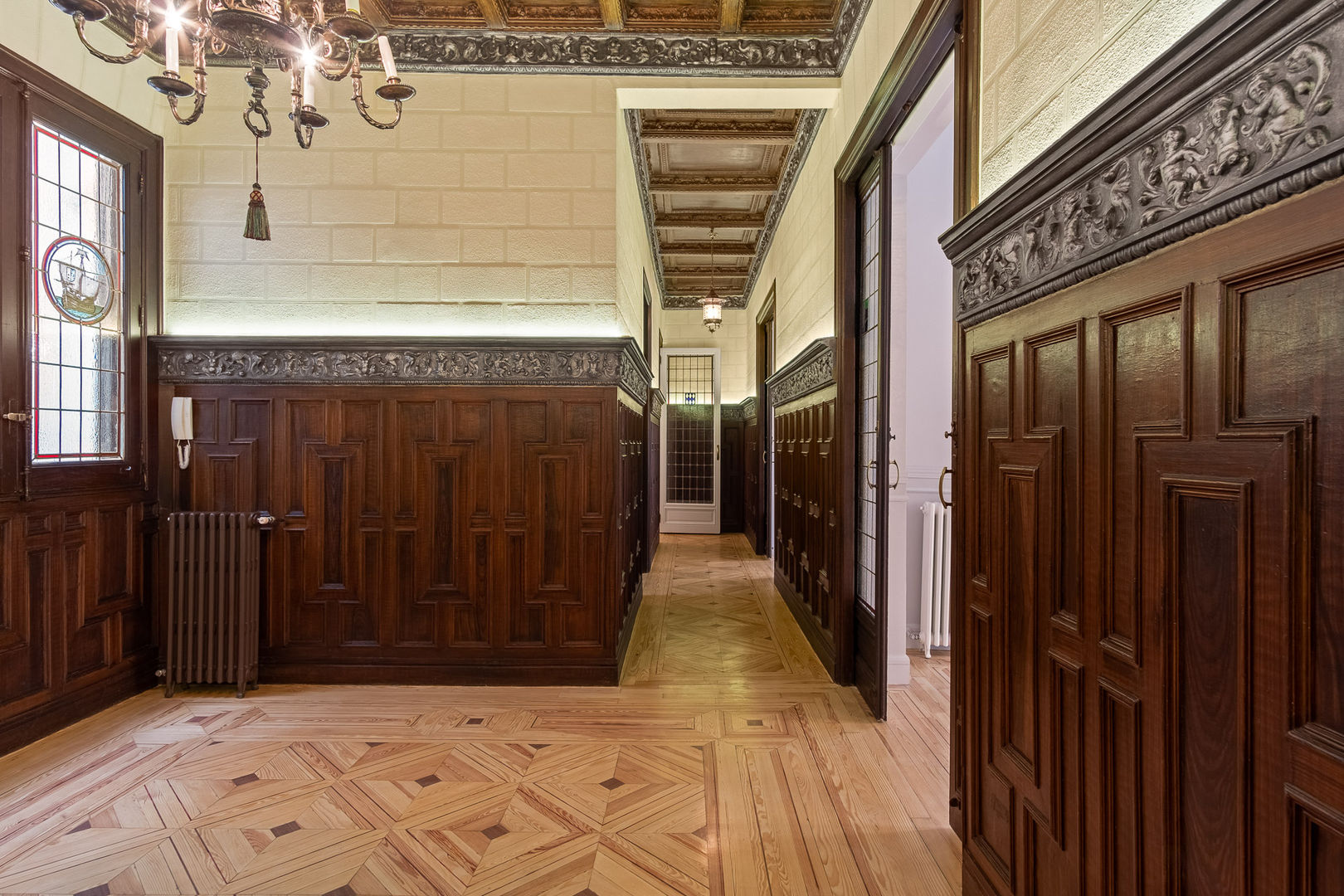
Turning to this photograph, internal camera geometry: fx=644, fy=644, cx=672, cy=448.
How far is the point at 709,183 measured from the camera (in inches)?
249

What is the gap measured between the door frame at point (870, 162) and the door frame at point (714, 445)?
651 centimetres

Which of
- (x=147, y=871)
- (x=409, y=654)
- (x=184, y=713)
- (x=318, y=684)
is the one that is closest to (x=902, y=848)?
(x=147, y=871)

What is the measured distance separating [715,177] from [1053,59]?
16.4ft

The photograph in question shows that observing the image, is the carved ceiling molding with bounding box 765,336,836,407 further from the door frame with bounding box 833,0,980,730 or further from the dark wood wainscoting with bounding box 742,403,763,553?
the dark wood wainscoting with bounding box 742,403,763,553

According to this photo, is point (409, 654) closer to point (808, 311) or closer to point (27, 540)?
point (27, 540)

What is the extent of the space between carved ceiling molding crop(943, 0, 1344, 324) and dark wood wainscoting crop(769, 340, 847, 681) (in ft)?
8.48

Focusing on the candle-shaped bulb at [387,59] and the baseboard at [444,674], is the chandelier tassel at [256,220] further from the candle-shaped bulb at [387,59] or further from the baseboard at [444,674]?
the baseboard at [444,674]

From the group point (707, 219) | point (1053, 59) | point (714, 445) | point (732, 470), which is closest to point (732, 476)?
point (732, 470)

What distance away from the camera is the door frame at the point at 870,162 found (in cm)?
217

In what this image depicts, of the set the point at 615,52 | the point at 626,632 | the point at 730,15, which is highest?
the point at 730,15

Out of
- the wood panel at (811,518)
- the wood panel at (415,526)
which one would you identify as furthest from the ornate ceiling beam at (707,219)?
the wood panel at (415,526)

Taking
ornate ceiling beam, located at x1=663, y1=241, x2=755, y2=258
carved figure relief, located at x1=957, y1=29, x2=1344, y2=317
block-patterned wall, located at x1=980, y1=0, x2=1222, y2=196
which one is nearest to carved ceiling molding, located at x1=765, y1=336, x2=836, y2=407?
block-patterned wall, located at x1=980, y1=0, x2=1222, y2=196

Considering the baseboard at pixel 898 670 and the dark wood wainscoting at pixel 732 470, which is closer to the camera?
the baseboard at pixel 898 670

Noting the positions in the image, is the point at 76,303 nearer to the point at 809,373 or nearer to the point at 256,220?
the point at 256,220
